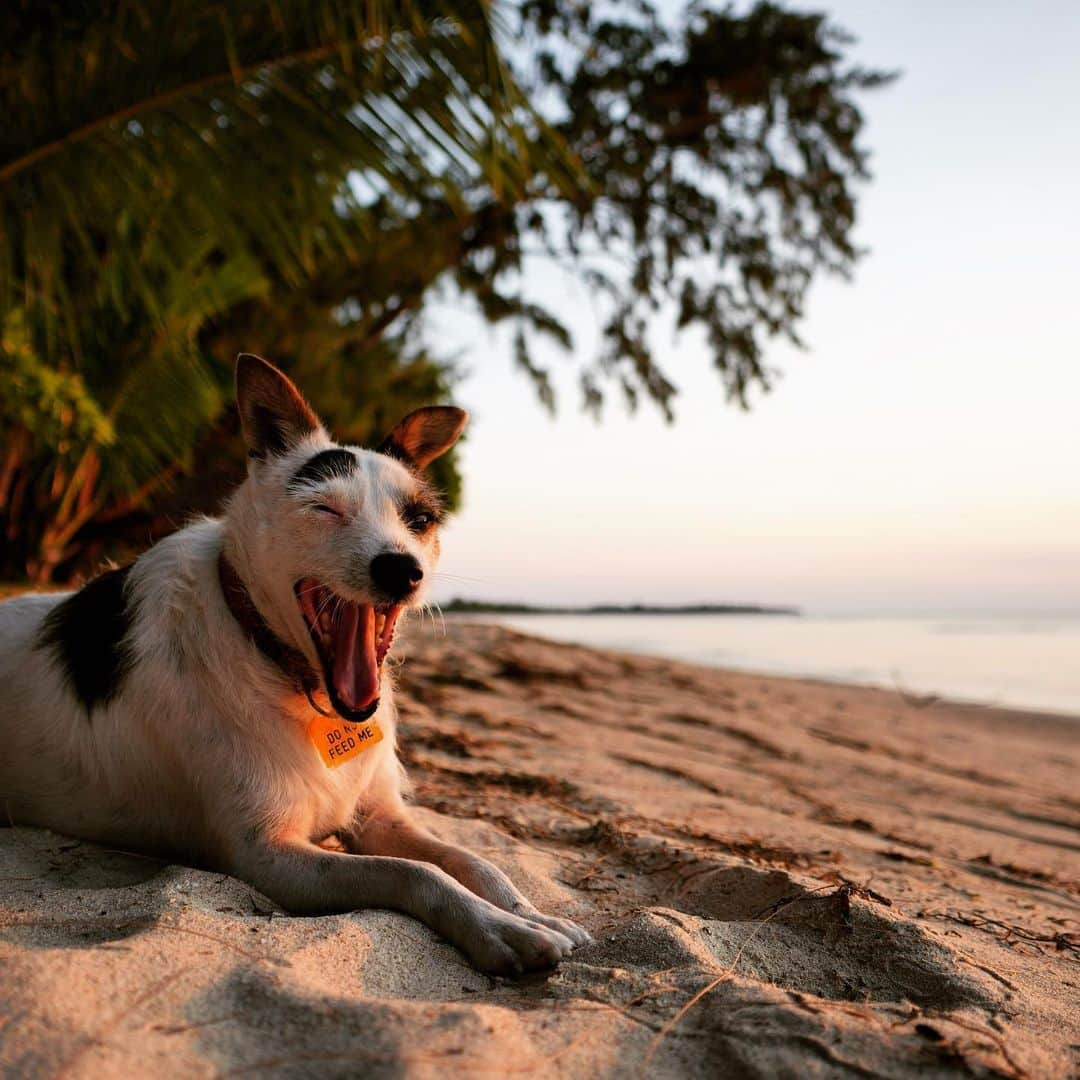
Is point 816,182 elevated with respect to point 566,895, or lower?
elevated

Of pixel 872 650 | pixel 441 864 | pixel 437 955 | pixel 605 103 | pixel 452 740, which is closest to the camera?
pixel 437 955

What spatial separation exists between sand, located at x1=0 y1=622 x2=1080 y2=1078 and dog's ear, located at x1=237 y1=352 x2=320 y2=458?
4.22 feet

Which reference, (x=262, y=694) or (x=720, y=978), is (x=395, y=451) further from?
(x=720, y=978)

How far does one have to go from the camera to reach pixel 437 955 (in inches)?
79.0

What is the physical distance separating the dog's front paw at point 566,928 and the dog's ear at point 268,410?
1.61 meters

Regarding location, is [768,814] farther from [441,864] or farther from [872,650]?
[872,650]

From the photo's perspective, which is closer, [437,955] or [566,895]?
[437,955]

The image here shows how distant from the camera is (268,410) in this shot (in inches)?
114

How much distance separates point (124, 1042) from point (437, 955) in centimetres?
74

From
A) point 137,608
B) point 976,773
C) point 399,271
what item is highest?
point 399,271

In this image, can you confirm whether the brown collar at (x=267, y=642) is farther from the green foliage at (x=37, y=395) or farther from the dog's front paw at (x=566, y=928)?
the green foliage at (x=37, y=395)

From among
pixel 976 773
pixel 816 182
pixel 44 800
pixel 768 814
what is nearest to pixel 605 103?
pixel 816 182

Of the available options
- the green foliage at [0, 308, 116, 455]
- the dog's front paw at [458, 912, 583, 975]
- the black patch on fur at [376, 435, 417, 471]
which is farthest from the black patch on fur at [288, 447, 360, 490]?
the green foliage at [0, 308, 116, 455]

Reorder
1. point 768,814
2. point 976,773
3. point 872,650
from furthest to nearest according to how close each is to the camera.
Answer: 1. point 872,650
2. point 976,773
3. point 768,814
